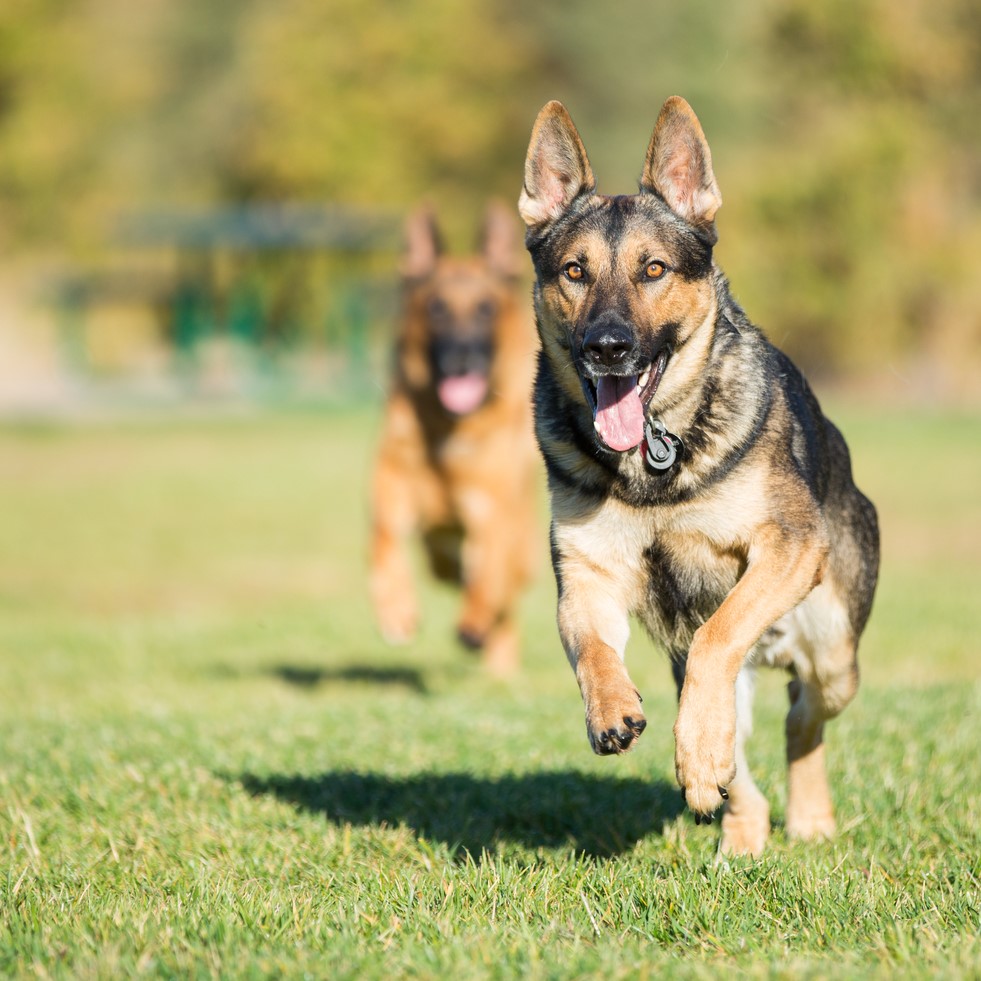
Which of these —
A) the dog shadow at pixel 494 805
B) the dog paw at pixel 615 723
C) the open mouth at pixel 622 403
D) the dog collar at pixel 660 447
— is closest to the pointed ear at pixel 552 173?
the open mouth at pixel 622 403

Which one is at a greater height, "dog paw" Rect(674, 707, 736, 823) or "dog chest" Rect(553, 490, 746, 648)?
"dog chest" Rect(553, 490, 746, 648)

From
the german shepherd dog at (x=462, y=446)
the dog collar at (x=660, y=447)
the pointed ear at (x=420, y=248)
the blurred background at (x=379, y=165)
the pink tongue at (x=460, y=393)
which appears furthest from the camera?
the blurred background at (x=379, y=165)

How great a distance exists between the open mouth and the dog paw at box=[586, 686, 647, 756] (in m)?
0.84

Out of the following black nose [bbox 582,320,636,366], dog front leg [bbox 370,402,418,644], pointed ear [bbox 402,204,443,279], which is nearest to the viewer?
black nose [bbox 582,320,636,366]

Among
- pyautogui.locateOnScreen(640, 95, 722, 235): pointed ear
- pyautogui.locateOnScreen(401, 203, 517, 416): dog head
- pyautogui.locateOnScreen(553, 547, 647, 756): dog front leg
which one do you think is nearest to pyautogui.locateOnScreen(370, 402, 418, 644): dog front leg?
pyautogui.locateOnScreen(401, 203, 517, 416): dog head

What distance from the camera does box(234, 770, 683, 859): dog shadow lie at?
4.65 metres

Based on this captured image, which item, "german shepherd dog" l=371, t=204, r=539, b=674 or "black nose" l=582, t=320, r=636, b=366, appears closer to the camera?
"black nose" l=582, t=320, r=636, b=366

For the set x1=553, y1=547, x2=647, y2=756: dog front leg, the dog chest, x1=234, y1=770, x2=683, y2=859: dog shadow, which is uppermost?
the dog chest

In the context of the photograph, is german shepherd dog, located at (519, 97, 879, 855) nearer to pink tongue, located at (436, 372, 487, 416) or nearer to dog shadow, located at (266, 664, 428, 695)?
dog shadow, located at (266, 664, 428, 695)

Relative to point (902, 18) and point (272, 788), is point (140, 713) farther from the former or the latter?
point (902, 18)

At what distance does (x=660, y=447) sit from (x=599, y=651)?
731mm

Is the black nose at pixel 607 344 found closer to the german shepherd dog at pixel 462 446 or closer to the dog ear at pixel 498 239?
the german shepherd dog at pixel 462 446

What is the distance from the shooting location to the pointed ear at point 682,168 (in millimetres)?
→ 4773

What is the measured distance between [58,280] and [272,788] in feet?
145
